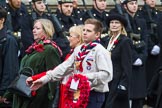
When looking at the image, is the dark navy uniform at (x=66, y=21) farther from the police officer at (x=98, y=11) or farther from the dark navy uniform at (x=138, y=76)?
the dark navy uniform at (x=138, y=76)

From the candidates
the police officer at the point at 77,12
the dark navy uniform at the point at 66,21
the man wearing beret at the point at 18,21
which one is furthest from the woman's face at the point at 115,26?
the police officer at the point at 77,12

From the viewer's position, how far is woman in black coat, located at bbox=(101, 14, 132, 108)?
7461 millimetres

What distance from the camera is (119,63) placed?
298 inches

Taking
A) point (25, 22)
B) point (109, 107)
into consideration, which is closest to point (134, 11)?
point (25, 22)

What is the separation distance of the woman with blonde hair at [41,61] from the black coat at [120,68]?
2.77 feet

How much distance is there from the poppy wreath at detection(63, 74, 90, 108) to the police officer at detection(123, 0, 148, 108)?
2.89m

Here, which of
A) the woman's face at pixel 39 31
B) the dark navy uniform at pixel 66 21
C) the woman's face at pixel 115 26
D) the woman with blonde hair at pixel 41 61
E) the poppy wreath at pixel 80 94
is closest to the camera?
the poppy wreath at pixel 80 94

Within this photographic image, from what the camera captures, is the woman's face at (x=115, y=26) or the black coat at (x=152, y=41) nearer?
the woman's face at (x=115, y=26)

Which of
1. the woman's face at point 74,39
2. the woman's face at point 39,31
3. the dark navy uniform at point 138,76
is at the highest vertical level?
the woman's face at point 39,31

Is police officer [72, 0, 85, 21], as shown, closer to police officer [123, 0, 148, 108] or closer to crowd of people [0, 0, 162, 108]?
→ crowd of people [0, 0, 162, 108]

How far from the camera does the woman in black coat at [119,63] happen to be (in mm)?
7461

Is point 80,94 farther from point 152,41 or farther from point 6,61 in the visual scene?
point 152,41

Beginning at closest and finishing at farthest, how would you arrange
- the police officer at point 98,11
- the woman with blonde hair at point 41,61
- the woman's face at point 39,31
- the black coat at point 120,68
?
the woman with blonde hair at point 41,61
the woman's face at point 39,31
the black coat at point 120,68
the police officer at point 98,11

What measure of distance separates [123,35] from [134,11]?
10.3 feet
